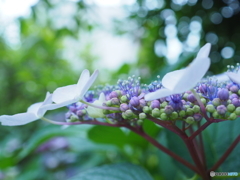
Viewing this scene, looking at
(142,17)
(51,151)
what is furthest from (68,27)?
(51,151)

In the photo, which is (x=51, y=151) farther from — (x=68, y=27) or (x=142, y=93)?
(x=142, y=93)

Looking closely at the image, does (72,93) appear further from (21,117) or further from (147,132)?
(147,132)

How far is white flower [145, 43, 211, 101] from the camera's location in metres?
0.29

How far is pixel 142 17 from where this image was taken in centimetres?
145

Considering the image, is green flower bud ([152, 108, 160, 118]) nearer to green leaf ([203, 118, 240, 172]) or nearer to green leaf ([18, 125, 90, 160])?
green leaf ([203, 118, 240, 172])

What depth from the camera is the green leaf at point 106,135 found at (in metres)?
0.69

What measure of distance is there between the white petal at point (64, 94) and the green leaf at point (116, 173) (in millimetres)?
178

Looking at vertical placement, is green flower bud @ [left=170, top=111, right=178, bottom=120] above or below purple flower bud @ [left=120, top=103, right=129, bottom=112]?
below

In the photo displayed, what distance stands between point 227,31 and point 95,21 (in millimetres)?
933

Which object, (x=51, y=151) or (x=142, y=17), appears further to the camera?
(x=142, y=17)

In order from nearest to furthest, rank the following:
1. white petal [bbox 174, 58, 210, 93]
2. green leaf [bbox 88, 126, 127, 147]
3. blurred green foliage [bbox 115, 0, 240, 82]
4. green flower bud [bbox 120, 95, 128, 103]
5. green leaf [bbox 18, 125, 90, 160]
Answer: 1. white petal [bbox 174, 58, 210, 93]
2. green flower bud [bbox 120, 95, 128, 103]
3. green leaf [bbox 88, 126, 127, 147]
4. green leaf [bbox 18, 125, 90, 160]
5. blurred green foliage [bbox 115, 0, 240, 82]

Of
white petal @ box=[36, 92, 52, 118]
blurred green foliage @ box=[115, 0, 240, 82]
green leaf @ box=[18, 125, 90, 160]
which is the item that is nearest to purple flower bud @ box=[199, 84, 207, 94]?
white petal @ box=[36, 92, 52, 118]

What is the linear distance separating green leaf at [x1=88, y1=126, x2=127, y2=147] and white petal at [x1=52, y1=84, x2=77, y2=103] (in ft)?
1.01

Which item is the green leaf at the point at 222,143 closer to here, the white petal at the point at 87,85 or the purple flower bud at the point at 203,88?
the purple flower bud at the point at 203,88
